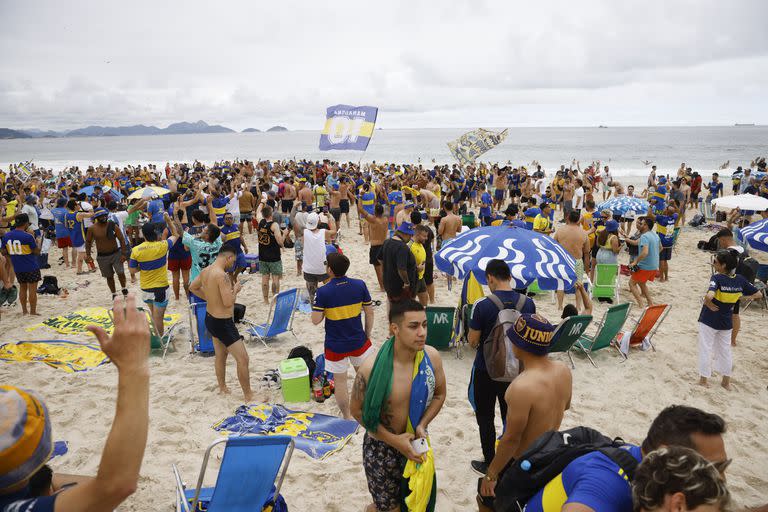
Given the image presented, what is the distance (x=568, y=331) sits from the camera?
521 centimetres

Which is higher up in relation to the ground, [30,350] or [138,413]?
[138,413]

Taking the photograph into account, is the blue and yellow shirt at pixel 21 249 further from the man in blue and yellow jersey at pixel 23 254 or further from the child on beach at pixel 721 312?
the child on beach at pixel 721 312

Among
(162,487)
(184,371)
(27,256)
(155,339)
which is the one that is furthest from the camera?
(27,256)

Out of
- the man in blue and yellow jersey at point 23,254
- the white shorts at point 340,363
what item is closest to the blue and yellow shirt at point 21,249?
the man in blue and yellow jersey at point 23,254

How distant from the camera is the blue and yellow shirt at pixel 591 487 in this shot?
150 centimetres

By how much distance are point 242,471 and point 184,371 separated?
315 centimetres

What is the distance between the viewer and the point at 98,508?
3.99ft

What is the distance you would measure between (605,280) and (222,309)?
6609 mm

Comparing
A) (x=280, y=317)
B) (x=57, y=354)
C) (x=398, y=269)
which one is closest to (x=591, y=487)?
(x=398, y=269)

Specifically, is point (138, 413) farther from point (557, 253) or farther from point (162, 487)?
point (557, 253)

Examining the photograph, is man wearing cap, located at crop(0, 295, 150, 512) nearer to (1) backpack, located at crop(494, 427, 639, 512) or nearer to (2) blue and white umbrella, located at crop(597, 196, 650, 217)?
(1) backpack, located at crop(494, 427, 639, 512)

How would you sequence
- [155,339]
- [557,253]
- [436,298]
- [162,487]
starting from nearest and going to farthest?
[162,487] → [557,253] → [155,339] → [436,298]

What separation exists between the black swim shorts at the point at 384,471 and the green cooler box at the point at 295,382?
2.20 m

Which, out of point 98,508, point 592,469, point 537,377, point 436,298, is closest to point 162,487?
point 98,508
